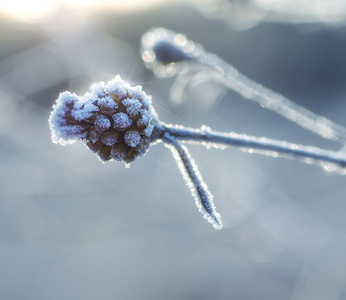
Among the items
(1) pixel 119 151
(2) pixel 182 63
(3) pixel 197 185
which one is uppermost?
(2) pixel 182 63

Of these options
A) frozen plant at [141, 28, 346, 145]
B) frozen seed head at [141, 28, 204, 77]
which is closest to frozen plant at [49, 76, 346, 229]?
frozen plant at [141, 28, 346, 145]

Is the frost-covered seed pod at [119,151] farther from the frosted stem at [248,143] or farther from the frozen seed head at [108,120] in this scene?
the frosted stem at [248,143]

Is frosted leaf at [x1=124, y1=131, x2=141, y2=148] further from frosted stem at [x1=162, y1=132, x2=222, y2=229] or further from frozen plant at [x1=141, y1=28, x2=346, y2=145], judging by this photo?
frozen plant at [x1=141, y1=28, x2=346, y2=145]

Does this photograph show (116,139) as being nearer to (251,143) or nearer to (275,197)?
(251,143)

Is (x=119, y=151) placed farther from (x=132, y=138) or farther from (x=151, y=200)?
(x=151, y=200)

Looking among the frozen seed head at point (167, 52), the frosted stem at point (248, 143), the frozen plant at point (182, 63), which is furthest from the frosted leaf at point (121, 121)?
the frozen seed head at point (167, 52)

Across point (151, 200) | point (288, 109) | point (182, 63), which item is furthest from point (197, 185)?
point (151, 200)
